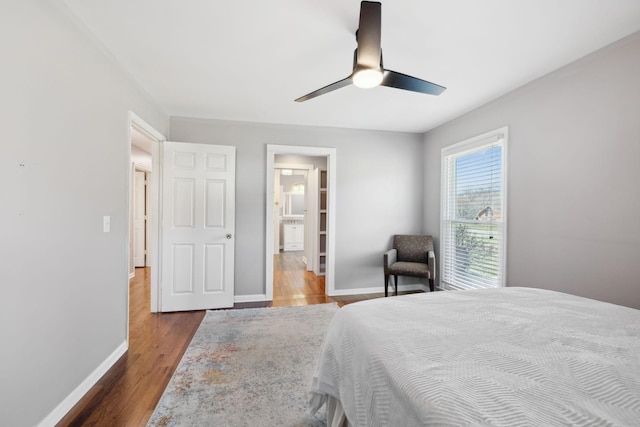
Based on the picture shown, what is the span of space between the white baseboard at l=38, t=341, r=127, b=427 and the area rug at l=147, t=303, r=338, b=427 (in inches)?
20.4

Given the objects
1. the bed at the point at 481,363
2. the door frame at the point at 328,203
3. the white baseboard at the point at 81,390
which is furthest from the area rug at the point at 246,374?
the door frame at the point at 328,203

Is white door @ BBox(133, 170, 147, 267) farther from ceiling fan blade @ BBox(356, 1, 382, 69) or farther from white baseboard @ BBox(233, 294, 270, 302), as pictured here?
ceiling fan blade @ BBox(356, 1, 382, 69)

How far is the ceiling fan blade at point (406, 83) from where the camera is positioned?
1.74m

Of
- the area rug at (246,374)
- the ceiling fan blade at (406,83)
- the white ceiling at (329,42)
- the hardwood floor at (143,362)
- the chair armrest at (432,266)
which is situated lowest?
the hardwood floor at (143,362)

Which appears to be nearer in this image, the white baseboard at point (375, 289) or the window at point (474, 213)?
the window at point (474, 213)

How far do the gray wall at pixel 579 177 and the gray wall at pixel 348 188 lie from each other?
1.52 meters

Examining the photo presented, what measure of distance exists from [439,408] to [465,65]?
2.51 metres

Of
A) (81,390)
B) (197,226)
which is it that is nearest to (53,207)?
(81,390)

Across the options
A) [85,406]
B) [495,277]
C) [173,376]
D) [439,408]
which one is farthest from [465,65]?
[85,406]

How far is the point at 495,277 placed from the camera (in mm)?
2979

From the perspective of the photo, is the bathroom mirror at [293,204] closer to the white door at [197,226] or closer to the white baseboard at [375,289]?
the white baseboard at [375,289]

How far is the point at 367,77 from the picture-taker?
158cm

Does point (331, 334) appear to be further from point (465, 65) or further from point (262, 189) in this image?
point (262, 189)

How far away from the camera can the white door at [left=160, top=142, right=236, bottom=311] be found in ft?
10.8
